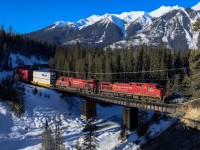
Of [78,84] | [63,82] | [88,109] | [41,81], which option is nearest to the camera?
[88,109]

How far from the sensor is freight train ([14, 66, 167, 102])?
70.7 meters

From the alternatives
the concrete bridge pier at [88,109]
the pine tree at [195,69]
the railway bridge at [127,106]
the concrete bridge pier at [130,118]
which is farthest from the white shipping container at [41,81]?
the pine tree at [195,69]

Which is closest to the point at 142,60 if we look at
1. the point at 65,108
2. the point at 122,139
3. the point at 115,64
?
the point at 115,64

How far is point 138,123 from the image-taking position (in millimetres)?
72750

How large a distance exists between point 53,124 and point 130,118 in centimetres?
1856

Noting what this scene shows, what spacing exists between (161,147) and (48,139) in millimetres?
17044

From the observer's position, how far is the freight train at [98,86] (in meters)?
70.7

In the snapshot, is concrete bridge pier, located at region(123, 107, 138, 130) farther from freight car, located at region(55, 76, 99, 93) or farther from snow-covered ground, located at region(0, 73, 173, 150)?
freight car, located at region(55, 76, 99, 93)

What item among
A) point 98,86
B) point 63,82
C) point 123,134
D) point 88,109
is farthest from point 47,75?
point 123,134

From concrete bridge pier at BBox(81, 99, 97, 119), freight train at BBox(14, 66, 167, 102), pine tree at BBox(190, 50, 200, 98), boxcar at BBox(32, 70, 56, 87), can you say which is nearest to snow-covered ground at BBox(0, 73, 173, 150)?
concrete bridge pier at BBox(81, 99, 97, 119)

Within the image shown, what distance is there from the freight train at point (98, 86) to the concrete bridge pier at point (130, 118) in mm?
3971

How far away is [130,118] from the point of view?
7150 centimetres

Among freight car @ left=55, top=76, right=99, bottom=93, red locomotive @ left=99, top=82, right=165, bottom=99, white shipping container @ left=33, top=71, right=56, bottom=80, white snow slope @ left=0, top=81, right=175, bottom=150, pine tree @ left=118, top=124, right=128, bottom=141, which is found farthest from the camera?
white shipping container @ left=33, top=71, right=56, bottom=80

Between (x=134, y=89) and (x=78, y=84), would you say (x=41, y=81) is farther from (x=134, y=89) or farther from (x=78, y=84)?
(x=134, y=89)
